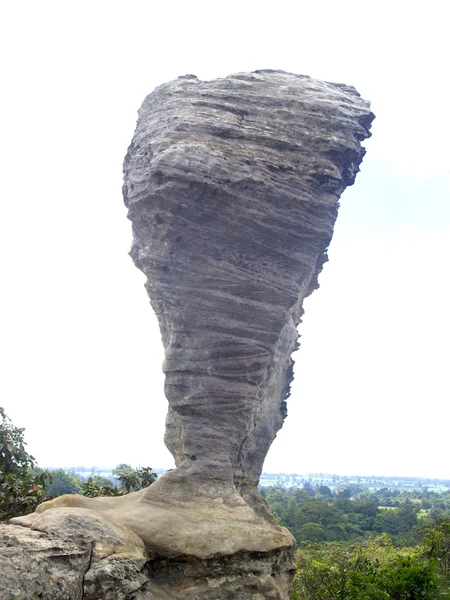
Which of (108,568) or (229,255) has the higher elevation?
(229,255)

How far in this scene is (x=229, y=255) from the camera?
44.0ft

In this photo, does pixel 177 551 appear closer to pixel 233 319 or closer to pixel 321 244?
pixel 233 319

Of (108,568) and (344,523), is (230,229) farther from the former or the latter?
(344,523)

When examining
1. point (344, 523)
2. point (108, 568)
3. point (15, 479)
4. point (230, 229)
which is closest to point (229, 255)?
point (230, 229)

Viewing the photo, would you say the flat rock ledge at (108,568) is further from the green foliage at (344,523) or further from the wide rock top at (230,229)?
the green foliage at (344,523)

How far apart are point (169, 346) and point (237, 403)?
6.70 ft

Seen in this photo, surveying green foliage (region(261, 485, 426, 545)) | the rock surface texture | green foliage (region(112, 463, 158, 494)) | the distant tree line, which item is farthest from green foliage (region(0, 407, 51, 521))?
green foliage (region(261, 485, 426, 545))

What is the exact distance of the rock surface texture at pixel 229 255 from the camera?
494 inches

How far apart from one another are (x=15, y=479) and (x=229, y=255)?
37.7 ft

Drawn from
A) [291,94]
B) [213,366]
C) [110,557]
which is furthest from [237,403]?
[291,94]

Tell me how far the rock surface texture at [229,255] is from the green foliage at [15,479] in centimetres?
740

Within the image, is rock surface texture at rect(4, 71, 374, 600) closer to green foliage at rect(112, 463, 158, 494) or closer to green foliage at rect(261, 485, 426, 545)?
green foliage at rect(112, 463, 158, 494)

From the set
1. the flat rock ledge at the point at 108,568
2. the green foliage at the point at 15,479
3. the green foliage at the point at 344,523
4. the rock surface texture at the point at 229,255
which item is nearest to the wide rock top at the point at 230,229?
the rock surface texture at the point at 229,255

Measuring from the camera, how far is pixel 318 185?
540 inches
